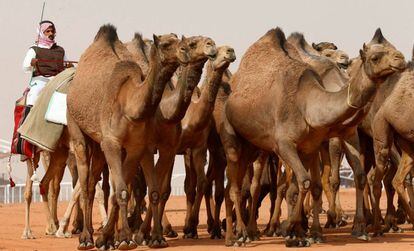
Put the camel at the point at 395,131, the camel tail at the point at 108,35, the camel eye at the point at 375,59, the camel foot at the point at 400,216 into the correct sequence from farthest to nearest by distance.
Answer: the camel foot at the point at 400,216 → the camel at the point at 395,131 → the camel tail at the point at 108,35 → the camel eye at the point at 375,59

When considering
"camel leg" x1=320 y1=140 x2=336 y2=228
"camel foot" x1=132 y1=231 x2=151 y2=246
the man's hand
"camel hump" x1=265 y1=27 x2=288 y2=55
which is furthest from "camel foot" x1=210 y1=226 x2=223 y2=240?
Answer: the man's hand

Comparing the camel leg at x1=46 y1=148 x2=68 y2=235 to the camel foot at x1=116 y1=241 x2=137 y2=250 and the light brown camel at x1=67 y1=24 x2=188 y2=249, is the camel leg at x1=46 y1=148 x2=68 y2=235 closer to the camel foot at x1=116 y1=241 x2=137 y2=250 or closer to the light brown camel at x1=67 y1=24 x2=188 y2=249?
the light brown camel at x1=67 y1=24 x2=188 y2=249

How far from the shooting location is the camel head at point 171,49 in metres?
12.3

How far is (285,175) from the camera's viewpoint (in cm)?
1515

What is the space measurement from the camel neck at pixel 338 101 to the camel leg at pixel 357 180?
1.57m

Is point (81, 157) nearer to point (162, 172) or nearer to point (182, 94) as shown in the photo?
point (162, 172)

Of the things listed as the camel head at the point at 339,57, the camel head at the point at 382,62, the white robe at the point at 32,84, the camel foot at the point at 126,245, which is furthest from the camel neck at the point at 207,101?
the camel head at the point at 339,57

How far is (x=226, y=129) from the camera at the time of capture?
14133 mm

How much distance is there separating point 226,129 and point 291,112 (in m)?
1.34

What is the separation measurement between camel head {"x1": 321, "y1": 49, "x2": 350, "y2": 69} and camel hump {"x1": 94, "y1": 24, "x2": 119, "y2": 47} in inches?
144

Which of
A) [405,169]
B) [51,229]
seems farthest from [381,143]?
[51,229]

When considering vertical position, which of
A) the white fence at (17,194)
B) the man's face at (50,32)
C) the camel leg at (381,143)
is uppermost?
the man's face at (50,32)

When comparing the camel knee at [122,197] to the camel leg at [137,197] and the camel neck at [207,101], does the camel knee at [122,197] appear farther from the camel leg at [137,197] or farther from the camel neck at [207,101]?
the camel leg at [137,197]

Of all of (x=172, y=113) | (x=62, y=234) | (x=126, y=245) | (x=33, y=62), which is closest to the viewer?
(x=126, y=245)
